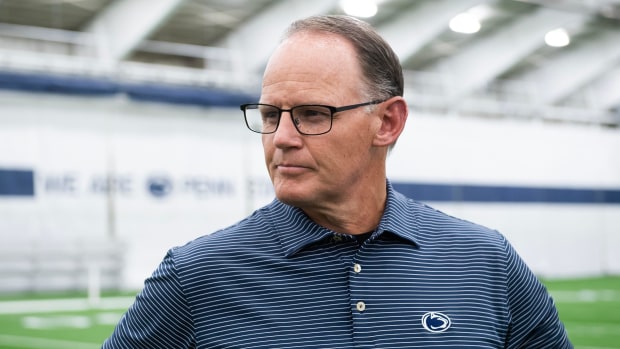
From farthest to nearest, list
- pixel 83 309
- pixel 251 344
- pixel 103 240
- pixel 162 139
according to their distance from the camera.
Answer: pixel 162 139
pixel 103 240
pixel 83 309
pixel 251 344

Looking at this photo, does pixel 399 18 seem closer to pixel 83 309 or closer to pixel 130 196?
pixel 130 196

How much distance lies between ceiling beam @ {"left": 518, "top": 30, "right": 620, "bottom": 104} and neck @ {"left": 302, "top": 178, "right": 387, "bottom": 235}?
22917mm

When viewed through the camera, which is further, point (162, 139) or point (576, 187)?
point (576, 187)

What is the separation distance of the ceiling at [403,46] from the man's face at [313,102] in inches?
582

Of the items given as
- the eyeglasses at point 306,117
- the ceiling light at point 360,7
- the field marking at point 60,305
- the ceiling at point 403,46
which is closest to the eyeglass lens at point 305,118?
the eyeglasses at point 306,117

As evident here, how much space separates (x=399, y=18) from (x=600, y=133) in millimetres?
7137

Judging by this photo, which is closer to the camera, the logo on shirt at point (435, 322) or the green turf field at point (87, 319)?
the logo on shirt at point (435, 322)

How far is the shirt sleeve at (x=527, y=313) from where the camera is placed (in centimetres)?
213

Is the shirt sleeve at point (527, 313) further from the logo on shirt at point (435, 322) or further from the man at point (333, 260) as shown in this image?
the logo on shirt at point (435, 322)

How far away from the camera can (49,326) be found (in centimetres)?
1046

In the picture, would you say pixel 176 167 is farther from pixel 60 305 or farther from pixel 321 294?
pixel 321 294

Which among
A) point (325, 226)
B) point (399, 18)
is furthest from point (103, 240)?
point (325, 226)

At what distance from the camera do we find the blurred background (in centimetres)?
1638

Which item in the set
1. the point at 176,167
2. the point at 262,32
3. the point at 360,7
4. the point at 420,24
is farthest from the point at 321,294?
the point at 420,24
